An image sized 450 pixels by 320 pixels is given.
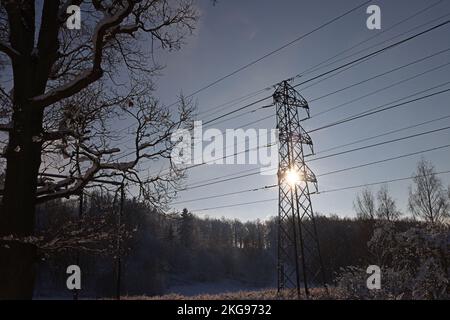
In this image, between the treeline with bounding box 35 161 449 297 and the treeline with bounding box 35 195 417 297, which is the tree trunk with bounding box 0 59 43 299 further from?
the treeline with bounding box 35 195 417 297

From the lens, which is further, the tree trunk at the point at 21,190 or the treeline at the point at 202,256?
the treeline at the point at 202,256

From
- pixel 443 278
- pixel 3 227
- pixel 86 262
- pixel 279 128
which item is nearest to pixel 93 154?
pixel 3 227

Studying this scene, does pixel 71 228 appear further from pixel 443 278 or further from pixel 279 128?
pixel 279 128

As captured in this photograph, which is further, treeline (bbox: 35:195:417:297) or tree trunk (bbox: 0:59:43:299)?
treeline (bbox: 35:195:417:297)

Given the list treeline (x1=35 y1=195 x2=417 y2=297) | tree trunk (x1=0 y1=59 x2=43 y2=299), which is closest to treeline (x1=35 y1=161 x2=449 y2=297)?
treeline (x1=35 y1=195 x2=417 y2=297)

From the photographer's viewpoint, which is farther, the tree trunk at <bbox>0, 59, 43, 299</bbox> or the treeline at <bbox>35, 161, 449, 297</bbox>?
the treeline at <bbox>35, 161, 449, 297</bbox>

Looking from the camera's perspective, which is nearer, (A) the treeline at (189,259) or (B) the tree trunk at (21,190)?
(B) the tree trunk at (21,190)

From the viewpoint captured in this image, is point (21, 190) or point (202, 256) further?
point (202, 256)

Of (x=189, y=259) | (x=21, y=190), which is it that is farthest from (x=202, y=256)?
(x=21, y=190)

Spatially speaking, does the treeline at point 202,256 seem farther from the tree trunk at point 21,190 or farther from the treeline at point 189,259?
the tree trunk at point 21,190

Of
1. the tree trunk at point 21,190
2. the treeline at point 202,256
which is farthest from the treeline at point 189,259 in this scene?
the tree trunk at point 21,190

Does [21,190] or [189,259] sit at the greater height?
[21,190]

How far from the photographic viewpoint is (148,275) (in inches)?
2879

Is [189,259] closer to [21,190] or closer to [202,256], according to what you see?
[202,256]
